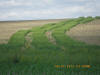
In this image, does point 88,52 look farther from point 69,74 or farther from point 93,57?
point 69,74

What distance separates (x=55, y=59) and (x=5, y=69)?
1316mm

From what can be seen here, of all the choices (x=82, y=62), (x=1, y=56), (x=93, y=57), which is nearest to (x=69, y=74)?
(x=82, y=62)

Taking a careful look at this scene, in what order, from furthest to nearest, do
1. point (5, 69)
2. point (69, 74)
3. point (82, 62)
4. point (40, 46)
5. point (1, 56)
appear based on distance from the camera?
point (40, 46) → point (1, 56) → point (82, 62) → point (5, 69) → point (69, 74)

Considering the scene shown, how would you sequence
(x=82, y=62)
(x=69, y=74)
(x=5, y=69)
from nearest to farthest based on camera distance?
(x=69, y=74)
(x=5, y=69)
(x=82, y=62)

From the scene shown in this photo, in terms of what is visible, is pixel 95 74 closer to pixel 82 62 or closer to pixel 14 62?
pixel 82 62

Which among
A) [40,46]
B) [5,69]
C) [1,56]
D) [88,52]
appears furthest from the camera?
[40,46]

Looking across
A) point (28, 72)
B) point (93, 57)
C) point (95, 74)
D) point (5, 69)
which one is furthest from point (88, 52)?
point (5, 69)

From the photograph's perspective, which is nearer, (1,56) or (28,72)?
(28,72)

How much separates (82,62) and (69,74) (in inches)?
34.3

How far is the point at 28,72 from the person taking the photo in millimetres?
3990

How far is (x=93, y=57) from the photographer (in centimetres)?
480

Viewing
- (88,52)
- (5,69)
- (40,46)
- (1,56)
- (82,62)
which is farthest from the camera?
(40,46)

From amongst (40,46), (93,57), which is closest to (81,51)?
(93,57)

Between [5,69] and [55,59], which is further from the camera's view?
[55,59]
